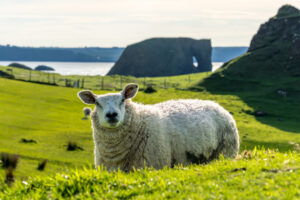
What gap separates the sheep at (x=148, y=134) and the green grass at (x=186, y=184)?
2.11 meters

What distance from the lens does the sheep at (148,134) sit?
11.9m

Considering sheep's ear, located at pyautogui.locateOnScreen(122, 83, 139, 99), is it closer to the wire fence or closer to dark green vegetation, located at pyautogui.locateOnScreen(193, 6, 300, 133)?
dark green vegetation, located at pyautogui.locateOnScreen(193, 6, 300, 133)

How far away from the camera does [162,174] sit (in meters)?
9.26

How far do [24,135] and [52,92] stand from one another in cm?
3932

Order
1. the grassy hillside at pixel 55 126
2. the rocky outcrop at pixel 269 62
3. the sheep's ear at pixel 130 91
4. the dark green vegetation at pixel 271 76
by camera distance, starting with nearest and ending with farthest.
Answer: the sheep's ear at pixel 130 91 → the grassy hillside at pixel 55 126 → the dark green vegetation at pixel 271 76 → the rocky outcrop at pixel 269 62

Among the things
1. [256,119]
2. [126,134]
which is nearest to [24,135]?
[126,134]

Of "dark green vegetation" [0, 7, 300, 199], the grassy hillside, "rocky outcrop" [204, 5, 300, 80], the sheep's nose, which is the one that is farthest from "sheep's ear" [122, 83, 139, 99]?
"rocky outcrop" [204, 5, 300, 80]

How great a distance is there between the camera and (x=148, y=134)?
40.0 ft

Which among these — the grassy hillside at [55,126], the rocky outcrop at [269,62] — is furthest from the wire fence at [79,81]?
the grassy hillside at [55,126]

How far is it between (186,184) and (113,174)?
6.77ft

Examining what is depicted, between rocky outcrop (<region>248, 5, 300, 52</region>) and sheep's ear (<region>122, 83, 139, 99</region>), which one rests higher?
rocky outcrop (<region>248, 5, 300, 52</region>)

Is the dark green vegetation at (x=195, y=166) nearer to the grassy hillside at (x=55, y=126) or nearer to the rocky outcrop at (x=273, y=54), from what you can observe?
the grassy hillside at (x=55, y=126)

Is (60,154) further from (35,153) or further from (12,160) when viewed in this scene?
(12,160)

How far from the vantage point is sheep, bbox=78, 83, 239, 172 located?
11906 mm
